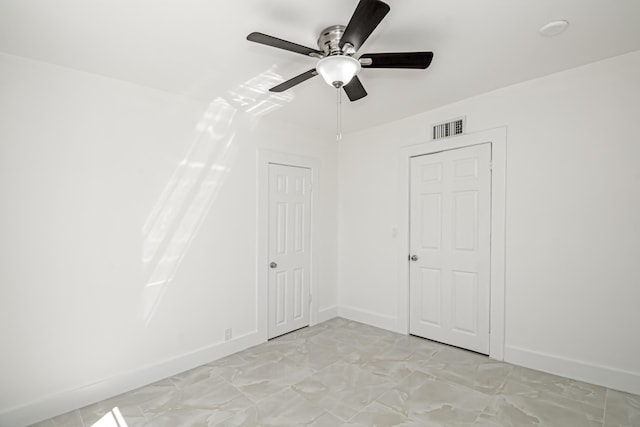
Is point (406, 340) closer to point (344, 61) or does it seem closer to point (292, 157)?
point (292, 157)

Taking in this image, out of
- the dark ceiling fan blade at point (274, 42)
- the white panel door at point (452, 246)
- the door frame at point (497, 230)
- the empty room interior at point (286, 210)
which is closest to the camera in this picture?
the dark ceiling fan blade at point (274, 42)

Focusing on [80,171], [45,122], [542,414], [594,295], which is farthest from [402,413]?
[45,122]

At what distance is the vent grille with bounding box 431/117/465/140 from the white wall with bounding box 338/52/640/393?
3.3 inches

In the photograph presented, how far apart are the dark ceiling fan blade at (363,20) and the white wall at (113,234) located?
63.3 inches

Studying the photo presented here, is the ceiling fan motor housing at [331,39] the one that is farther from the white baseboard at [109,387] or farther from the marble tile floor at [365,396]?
the white baseboard at [109,387]

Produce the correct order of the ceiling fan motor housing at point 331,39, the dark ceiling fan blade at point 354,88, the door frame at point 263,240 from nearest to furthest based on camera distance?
the ceiling fan motor housing at point 331,39, the dark ceiling fan blade at point 354,88, the door frame at point 263,240

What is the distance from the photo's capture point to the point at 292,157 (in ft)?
12.9

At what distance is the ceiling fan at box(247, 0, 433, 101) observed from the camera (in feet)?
5.04

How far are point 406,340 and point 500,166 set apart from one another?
7.08 feet

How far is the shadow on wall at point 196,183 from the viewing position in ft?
9.20

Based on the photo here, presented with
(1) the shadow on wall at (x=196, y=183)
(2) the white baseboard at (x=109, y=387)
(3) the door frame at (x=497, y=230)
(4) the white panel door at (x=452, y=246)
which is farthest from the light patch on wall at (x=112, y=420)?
(3) the door frame at (x=497, y=230)

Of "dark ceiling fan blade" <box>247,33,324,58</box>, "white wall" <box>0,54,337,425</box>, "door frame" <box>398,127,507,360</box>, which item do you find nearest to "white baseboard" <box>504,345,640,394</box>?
"door frame" <box>398,127,507,360</box>

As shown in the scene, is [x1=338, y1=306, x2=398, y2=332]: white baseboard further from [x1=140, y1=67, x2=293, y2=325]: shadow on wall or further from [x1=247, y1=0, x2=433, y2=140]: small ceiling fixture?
[x1=247, y1=0, x2=433, y2=140]: small ceiling fixture

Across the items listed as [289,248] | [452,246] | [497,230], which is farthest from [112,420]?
[497,230]
